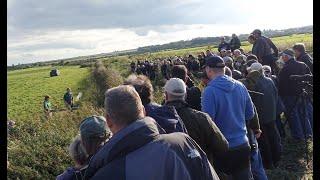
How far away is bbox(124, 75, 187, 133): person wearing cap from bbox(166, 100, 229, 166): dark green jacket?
1.21 ft

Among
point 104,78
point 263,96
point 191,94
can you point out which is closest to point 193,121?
point 191,94

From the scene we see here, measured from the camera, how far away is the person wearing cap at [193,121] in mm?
4473

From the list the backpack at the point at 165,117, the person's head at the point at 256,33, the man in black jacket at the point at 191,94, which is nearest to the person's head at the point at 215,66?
the man in black jacket at the point at 191,94

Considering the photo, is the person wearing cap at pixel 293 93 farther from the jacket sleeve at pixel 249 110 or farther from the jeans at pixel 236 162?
the jeans at pixel 236 162

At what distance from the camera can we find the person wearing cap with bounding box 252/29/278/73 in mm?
11305

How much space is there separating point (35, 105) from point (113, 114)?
1788 inches

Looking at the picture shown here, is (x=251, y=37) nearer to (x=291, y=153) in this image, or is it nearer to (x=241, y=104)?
(x=291, y=153)

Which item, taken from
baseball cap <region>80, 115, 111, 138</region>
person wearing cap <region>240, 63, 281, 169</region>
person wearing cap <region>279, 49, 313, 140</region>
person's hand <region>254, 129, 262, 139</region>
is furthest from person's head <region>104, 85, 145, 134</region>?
person wearing cap <region>279, 49, 313, 140</region>

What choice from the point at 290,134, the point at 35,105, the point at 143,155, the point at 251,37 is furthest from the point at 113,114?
the point at 35,105

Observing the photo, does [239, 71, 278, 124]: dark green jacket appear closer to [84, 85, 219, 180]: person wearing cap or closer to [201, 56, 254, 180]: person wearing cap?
[201, 56, 254, 180]: person wearing cap

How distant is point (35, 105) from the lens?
46594 millimetres

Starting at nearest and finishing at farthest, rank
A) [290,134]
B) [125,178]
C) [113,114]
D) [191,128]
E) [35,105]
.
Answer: [125,178] → [113,114] → [191,128] → [290,134] → [35,105]

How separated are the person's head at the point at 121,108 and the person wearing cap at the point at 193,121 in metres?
1.49

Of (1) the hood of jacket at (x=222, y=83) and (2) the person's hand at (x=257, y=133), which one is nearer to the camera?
(1) the hood of jacket at (x=222, y=83)
